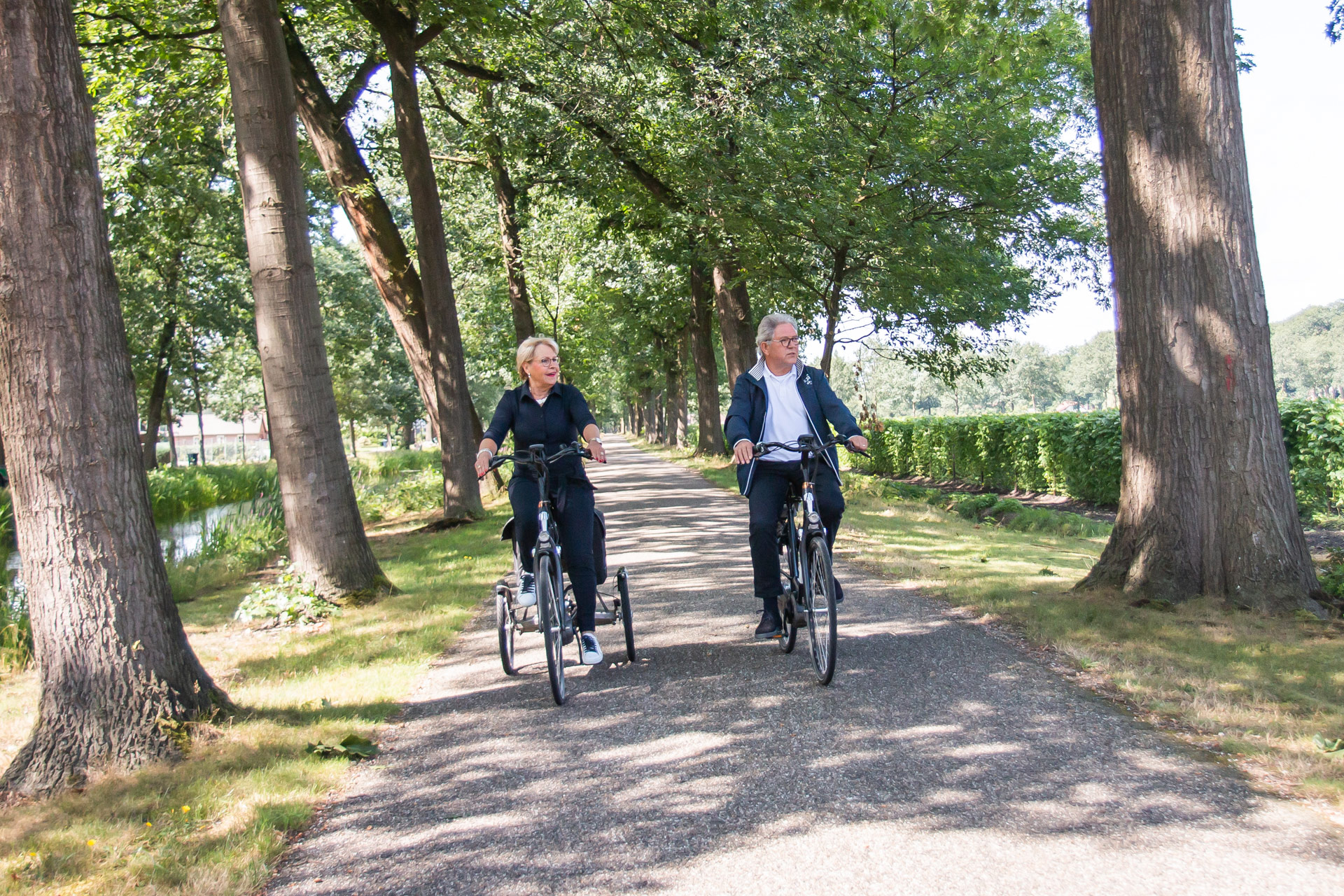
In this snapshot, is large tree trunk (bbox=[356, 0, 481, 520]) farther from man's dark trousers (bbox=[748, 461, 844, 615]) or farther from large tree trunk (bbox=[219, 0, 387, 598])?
man's dark trousers (bbox=[748, 461, 844, 615])

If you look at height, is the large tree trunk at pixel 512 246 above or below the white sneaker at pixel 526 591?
above

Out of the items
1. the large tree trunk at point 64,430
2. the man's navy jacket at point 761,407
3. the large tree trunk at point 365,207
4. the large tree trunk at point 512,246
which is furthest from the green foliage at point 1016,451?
the large tree trunk at point 64,430

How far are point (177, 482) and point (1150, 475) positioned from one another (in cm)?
2107

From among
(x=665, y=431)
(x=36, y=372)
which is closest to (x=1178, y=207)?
(x=36, y=372)

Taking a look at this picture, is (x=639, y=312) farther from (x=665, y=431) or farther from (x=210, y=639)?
(x=210, y=639)

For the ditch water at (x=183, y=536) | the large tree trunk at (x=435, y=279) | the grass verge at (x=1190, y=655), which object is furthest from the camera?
the large tree trunk at (x=435, y=279)

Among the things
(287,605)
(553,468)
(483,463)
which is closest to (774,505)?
(553,468)

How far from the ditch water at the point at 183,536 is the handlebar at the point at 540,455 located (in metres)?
4.34

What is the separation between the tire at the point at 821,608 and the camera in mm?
5078

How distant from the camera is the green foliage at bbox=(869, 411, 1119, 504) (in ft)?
54.6

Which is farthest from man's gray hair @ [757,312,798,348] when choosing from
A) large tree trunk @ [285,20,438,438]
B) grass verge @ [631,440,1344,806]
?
large tree trunk @ [285,20,438,438]

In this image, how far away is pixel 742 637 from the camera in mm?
6387

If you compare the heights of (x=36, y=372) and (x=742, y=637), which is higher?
(x=36, y=372)

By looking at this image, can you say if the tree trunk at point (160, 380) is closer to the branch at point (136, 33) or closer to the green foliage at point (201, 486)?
the green foliage at point (201, 486)
